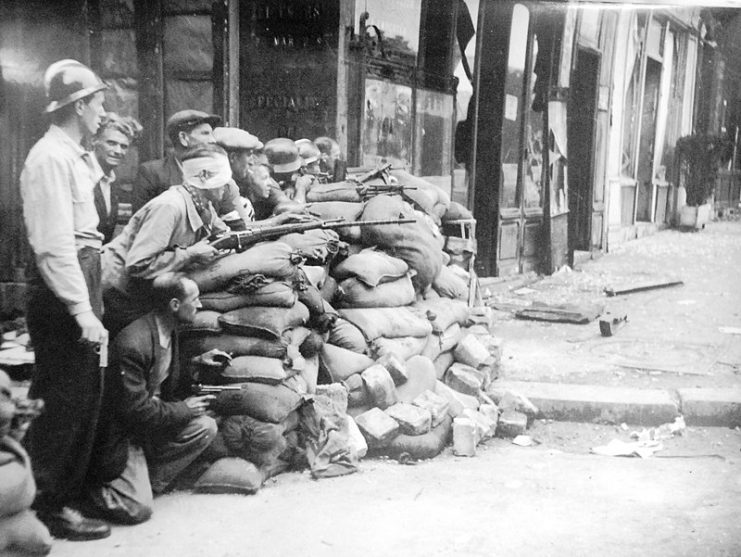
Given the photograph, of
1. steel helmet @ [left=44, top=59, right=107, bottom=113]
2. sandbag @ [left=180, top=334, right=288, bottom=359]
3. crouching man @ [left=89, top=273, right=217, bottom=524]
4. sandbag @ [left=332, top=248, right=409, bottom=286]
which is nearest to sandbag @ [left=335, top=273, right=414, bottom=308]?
sandbag @ [left=332, top=248, right=409, bottom=286]

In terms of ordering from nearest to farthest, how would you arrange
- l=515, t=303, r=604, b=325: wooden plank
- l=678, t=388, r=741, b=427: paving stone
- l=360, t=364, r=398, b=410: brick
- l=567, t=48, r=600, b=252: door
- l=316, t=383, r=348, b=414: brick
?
l=316, t=383, r=348, b=414: brick, l=360, t=364, r=398, b=410: brick, l=678, t=388, r=741, b=427: paving stone, l=515, t=303, r=604, b=325: wooden plank, l=567, t=48, r=600, b=252: door

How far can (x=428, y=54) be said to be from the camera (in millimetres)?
6781

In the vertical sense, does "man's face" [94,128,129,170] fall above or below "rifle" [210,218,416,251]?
above

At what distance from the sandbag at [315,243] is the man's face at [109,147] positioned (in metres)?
0.95

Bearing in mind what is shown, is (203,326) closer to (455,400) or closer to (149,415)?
(149,415)

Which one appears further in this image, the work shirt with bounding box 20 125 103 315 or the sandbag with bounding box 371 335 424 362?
the sandbag with bounding box 371 335 424 362

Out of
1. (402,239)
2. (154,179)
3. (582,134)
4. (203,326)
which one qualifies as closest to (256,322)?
(203,326)

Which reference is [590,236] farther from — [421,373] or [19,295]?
[19,295]

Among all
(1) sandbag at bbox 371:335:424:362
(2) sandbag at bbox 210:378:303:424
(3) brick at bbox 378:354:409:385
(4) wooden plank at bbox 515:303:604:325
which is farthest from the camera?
(4) wooden plank at bbox 515:303:604:325

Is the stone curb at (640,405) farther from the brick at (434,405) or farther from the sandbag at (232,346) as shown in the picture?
the sandbag at (232,346)

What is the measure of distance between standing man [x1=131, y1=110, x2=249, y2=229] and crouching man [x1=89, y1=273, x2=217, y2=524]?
0.72 meters

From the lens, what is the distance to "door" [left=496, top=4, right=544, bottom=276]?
→ 25.9 feet

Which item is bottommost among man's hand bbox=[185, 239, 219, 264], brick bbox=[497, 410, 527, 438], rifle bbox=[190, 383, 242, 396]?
brick bbox=[497, 410, 527, 438]

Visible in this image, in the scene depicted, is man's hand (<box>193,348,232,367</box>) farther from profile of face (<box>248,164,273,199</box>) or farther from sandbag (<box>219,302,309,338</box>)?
profile of face (<box>248,164,273,199</box>)
